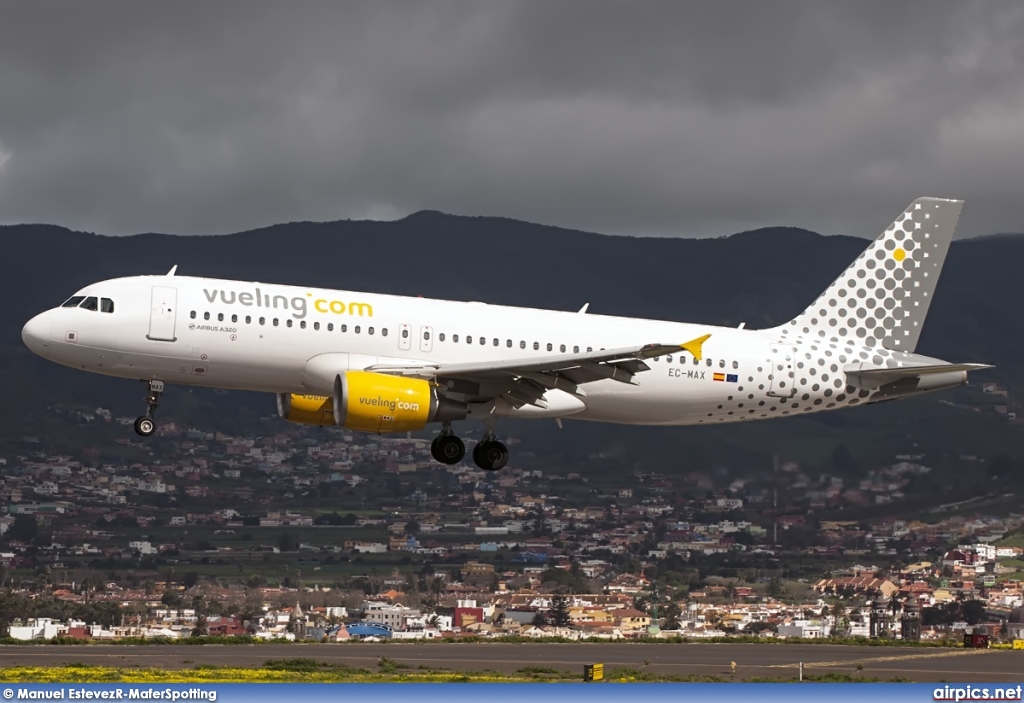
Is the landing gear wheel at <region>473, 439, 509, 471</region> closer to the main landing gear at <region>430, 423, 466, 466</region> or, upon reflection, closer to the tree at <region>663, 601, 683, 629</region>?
the main landing gear at <region>430, 423, 466, 466</region>

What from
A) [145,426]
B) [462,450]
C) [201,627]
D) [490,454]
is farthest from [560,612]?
[145,426]

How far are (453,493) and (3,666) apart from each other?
7588cm

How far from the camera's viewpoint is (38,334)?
37.1 metres

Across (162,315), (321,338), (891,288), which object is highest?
(891,288)

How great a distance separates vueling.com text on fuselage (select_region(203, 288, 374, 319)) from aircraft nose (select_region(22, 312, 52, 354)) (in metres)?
3.66

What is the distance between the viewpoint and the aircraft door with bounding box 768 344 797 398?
4172cm

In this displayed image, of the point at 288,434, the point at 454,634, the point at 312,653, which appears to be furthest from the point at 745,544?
the point at 288,434

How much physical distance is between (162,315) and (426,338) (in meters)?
6.07

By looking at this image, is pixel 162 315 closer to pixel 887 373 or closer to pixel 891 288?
pixel 887 373

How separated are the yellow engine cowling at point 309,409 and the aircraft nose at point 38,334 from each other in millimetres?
5913

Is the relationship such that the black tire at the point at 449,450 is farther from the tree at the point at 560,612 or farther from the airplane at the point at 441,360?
the tree at the point at 560,612

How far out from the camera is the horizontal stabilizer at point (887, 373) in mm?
41062

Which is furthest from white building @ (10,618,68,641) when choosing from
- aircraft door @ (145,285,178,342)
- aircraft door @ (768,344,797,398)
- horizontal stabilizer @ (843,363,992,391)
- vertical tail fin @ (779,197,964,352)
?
horizontal stabilizer @ (843,363,992,391)

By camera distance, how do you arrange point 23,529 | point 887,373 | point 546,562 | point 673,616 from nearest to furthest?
point 887,373 → point 673,616 → point 546,562 → point 23,529
